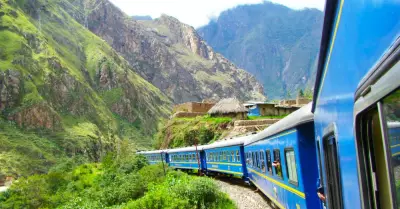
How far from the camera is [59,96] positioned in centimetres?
9269

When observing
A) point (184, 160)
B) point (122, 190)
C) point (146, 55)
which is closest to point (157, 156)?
point (184, 160)

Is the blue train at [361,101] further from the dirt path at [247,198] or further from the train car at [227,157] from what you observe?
the train car at [227,157]

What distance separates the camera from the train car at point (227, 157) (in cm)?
1846

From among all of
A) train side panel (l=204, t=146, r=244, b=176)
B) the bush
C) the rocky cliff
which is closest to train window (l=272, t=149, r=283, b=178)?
the bush

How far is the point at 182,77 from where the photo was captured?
7042 inches

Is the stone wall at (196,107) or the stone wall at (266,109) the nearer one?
the stone wall at (266,109)

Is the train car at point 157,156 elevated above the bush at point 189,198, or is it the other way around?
the train car at point 157,156

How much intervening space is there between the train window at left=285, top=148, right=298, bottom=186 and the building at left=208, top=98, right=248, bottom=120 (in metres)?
41.9

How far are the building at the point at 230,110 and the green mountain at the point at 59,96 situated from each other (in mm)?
11940

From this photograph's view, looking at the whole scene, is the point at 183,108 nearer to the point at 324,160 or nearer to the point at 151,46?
the point at 324,160

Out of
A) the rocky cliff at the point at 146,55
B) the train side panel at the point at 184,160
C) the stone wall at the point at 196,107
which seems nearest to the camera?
the train side panel at the point at 184,160

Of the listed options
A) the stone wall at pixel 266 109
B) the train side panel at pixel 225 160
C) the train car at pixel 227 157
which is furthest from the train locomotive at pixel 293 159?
the stone wall at pixel 266 109

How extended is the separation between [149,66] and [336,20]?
571ft

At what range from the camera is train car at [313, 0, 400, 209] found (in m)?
1.74
